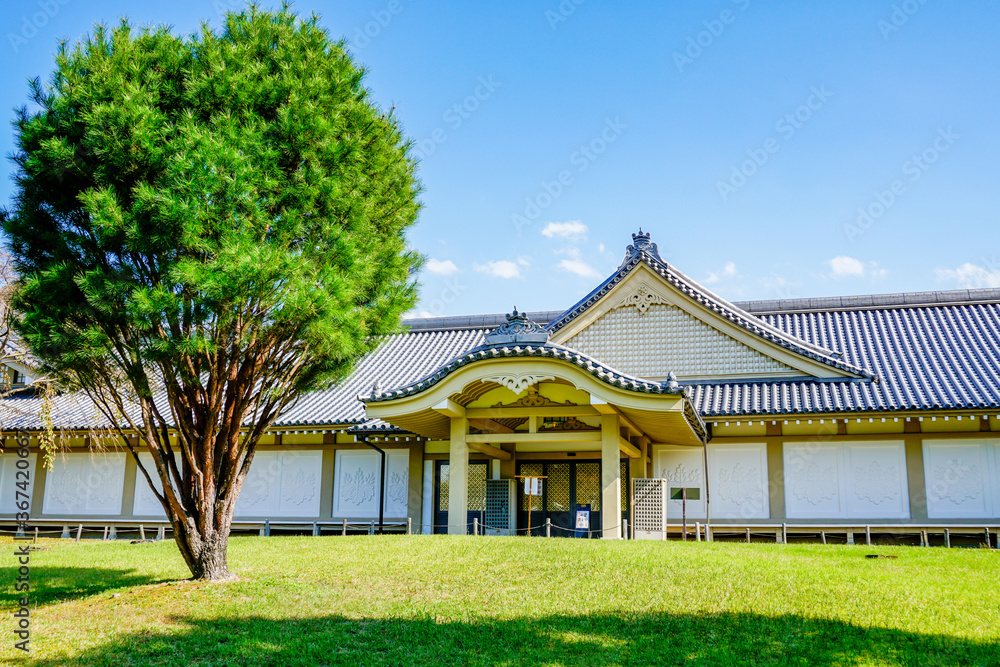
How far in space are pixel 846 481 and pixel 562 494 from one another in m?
7.12

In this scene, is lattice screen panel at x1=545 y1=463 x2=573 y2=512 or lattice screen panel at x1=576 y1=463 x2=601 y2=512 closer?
lattice screen panel at x1=576 y1=463 x2=601 y2=512

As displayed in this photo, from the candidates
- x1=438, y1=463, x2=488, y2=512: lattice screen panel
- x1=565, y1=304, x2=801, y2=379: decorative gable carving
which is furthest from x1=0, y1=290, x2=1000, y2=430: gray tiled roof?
x1=438, y1=463, x2=488, y2=512: lattice screen panel

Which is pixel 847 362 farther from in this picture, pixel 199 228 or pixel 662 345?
pixel 199 228

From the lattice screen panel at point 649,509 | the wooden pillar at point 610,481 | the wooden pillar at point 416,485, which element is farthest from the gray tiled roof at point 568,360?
the wooden pillar at point 416,485

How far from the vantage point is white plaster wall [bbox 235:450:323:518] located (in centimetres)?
2297

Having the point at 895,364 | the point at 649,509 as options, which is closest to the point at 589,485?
the point at 649,509

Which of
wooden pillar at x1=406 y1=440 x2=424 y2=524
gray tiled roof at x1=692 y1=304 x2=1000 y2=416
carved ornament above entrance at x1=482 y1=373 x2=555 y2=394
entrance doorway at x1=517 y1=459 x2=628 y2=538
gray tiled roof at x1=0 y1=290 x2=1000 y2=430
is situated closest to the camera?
carved ornament above entrance at x1=482 y1=373 x2=555 y2=394

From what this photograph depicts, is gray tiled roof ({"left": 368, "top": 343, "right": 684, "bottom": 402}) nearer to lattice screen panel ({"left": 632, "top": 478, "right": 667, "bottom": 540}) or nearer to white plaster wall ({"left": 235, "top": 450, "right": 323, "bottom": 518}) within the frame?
lattice screen panel ({"left": 632, "top": 478, "right": 667, "bottom": 540})

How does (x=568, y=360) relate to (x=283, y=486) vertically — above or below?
above

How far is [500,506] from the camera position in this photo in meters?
20.4

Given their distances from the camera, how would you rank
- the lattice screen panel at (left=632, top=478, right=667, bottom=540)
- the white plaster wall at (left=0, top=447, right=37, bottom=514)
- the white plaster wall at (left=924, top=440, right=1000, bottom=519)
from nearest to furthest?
the lattice screen panel at (left=632, top=478, right=667, bottom=540) < the white plaster wall at (left=924, top=440, right=1000, bottom=519) < the white plaster wall at (left=0, top=447, right=37, bottom=514)

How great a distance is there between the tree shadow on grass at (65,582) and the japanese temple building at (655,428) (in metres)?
5.92

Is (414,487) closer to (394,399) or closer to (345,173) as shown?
(394,399)

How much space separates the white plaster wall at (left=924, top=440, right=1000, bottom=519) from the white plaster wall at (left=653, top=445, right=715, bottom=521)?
17.4 ft
